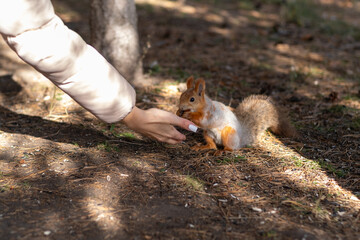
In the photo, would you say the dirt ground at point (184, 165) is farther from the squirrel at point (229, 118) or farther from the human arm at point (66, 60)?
the human arm at point (66, 60)

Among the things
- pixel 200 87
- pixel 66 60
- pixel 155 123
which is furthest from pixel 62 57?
pixel 200 87

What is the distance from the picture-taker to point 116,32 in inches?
147

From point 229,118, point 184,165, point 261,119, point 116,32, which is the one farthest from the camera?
point 116,32

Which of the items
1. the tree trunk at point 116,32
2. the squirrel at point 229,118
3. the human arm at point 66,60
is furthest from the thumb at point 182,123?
the tree trunk at point 116,32

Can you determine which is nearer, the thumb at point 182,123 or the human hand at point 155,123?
the human hand at point 155,123

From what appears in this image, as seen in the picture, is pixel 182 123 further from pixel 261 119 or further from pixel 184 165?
pixel 261 119

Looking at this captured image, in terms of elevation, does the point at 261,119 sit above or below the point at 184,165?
above

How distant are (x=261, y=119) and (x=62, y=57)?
1755mm

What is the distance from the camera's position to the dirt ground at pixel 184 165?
76.3 inches

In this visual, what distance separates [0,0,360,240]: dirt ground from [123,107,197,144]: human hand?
27 cm

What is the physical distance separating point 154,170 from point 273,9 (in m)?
6.87

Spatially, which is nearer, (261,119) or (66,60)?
(66,60)

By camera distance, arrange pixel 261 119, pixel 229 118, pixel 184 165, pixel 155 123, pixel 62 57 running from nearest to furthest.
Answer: pixel 62 57 < pixel 155 123 < pixel 184 165 < pixel 229 118 < pixel 261 119

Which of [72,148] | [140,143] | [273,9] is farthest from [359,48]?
[72,148]
